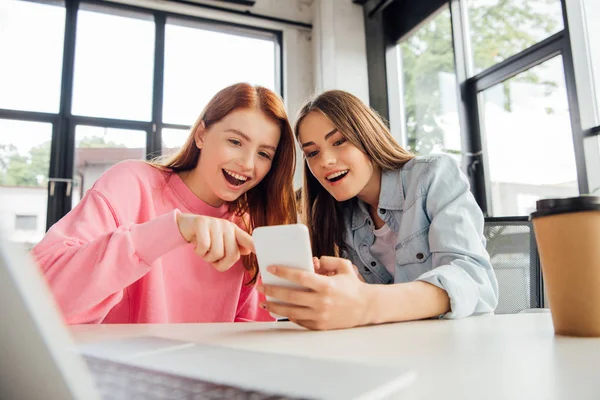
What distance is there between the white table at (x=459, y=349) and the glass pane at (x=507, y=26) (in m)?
1.97

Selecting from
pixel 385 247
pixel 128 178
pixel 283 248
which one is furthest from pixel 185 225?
pixel 385 247

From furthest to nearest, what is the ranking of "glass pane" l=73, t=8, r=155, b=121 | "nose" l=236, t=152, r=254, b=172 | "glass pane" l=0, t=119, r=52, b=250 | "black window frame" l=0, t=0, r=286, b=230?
"glass pane" l=73, t=8, r=155, b=121, "black window frame" l=0, t=0, r=286, b=230, "glass pane" l=0, t=119, r=52, b=250, "nose" l=236, t=152, r=254, b=172

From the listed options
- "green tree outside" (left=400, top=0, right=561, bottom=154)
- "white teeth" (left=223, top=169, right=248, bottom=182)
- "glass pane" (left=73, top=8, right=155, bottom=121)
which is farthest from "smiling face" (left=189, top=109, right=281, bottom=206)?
"glass pane" (left=73, top=8, right=155, bottom=121)

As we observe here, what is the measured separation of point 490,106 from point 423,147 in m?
0.55

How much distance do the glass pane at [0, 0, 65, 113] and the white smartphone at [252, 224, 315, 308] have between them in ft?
9.27

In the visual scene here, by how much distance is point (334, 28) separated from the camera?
10.6 feet

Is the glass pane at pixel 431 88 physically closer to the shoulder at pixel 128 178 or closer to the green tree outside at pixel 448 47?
the green tree outside at pixel 448 47

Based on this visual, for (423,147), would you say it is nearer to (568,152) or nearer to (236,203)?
(568,152)

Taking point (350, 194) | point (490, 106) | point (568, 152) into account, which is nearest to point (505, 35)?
point (490, 106)

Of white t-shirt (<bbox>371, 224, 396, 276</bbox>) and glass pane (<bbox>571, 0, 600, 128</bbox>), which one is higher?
glass pane (<bbox>571, 0, 600, 128</bbox>)

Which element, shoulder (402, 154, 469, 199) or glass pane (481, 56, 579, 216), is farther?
glass pane (481, 56, 579, 216)

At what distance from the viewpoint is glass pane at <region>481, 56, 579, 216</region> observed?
6.59ft

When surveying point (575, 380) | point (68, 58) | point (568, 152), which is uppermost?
point (68, 58)

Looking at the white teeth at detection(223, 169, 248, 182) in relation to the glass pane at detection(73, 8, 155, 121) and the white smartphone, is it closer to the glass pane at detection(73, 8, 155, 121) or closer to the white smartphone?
the white smartphone
